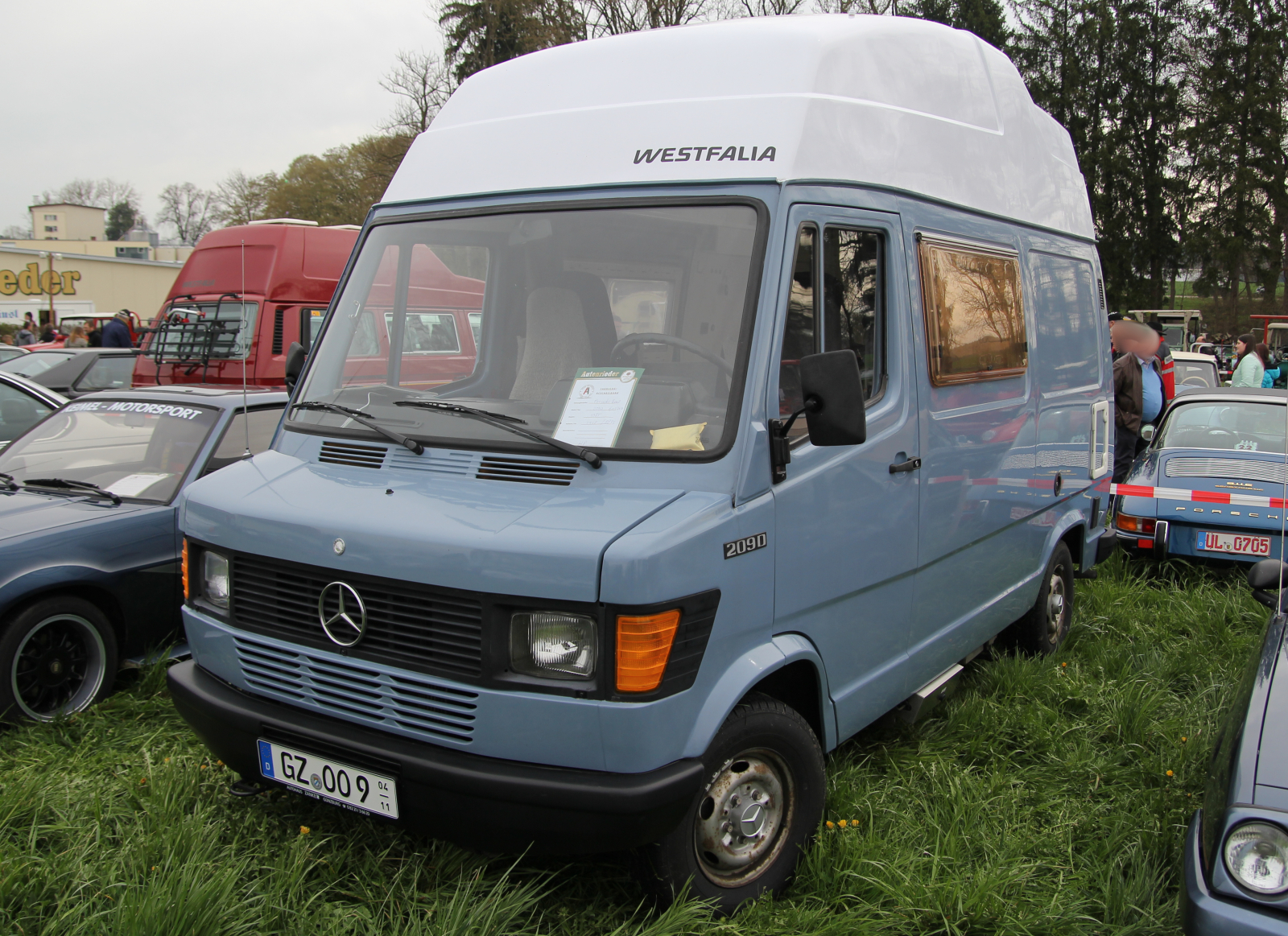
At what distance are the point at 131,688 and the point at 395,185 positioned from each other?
282 cm

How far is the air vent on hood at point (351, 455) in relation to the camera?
10.9 ft

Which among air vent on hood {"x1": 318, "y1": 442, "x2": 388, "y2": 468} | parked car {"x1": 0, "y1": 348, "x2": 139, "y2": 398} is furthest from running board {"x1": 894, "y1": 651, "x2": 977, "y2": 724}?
parked car {"x1": 0, "y1": 348, "x2": 139, "y2": 398}

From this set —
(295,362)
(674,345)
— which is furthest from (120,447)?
Answer: (674,345)

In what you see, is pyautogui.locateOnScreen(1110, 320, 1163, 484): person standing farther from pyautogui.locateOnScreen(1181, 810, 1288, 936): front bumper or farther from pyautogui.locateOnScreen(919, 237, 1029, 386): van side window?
pyautogui.locateOnScreen(1181, 810, 1288, 936): front bumper

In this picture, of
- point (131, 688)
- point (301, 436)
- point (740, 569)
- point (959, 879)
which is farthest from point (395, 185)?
point (959, 879)

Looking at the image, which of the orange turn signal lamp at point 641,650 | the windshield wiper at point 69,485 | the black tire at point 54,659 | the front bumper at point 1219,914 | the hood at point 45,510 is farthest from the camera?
the windshield wiper at point 69,485

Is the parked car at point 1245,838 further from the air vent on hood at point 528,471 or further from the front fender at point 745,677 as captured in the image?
the air vent on hood at point 528,471

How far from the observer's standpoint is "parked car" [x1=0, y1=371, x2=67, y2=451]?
7918 mm

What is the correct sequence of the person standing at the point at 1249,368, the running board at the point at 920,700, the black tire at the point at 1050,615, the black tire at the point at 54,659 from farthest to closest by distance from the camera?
the person standing at the point at 1249,368 < the black tire at the point at 1050,615 < the black tire at the point at 54,659 < the running board at the point at 920,700

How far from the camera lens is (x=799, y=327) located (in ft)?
10.7

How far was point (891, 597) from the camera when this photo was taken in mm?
3852

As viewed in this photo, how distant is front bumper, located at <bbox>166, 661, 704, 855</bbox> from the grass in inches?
10.5

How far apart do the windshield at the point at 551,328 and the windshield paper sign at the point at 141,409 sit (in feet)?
7.22

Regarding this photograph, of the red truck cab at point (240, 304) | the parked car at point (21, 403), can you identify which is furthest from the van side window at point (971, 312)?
the red truck cab at point (240, 304)
